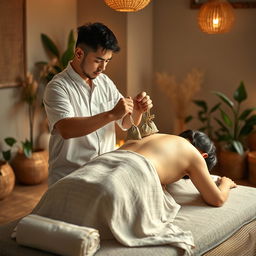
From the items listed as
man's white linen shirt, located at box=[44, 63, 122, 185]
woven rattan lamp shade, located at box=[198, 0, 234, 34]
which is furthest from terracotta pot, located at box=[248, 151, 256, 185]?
man's white linen shirt, located at box=[44, 63, 122, 185]

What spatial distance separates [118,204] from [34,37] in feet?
10.0

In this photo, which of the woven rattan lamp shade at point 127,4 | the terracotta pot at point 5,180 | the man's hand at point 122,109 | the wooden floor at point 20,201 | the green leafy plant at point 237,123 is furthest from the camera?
the green leafy plant at point 237,123

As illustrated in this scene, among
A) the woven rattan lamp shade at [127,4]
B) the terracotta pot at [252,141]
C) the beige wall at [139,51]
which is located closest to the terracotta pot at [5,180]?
the beige wall at [139,51]

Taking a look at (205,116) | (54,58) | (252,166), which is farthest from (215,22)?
(54,58)

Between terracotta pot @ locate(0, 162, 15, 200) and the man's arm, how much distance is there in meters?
1.93

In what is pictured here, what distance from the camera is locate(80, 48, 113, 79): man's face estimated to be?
2520 mm

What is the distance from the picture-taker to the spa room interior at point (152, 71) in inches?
183

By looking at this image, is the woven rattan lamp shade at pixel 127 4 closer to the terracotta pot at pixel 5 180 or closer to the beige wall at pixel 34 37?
the beige wall at pixel 34 37

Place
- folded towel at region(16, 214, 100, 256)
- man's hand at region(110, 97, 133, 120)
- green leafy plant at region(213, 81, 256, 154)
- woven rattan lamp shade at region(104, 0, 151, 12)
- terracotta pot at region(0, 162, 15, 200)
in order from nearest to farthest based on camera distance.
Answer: folded towel at region(16, 214, 100, 256)
man's hand at region(110, 97, 133, 120)
woven rattan lamp shade at region(104, 0, 151, 12)
terracotta pot at region(0, 162, 15, 200)
green leafy plant at region(213, 81, 256, 154)

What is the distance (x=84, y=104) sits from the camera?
2.70 metres

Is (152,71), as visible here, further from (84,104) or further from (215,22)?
(84,104)

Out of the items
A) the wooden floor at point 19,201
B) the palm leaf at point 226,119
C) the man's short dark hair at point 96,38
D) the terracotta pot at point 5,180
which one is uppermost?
the man's short dark hair at point 96,38

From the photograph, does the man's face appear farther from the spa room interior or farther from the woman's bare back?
the spa room interior

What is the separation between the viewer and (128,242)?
6.95 feet
